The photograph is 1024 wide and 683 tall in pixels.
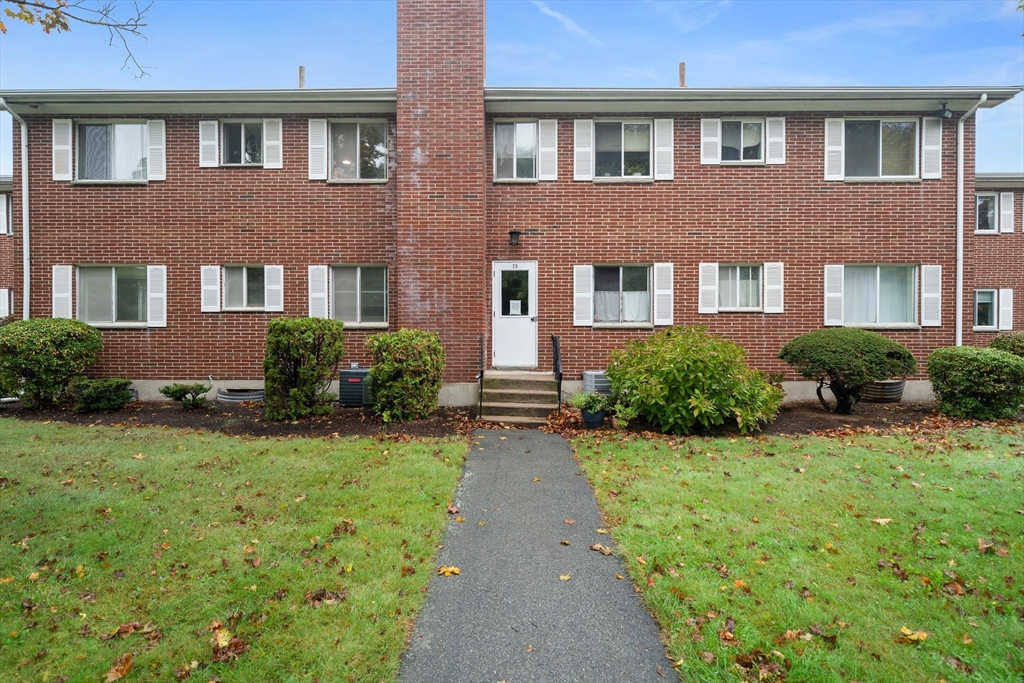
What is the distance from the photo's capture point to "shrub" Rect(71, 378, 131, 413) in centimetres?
868

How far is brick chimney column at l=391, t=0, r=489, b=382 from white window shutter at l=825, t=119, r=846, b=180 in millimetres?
7120

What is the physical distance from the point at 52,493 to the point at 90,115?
9.45 m

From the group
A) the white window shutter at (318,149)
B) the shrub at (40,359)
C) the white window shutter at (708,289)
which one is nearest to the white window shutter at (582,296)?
the white window shutter at (708,289)

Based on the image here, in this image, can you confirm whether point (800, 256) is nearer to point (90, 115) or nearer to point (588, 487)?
point (588, 487)

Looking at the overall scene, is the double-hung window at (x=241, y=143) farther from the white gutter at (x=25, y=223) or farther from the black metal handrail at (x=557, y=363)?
the black metal handrail at (x=557, y=363)

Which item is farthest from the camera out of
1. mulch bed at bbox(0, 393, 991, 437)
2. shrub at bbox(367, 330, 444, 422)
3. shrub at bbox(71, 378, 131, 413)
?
shrub at bbox(71, 378, 131, 413)

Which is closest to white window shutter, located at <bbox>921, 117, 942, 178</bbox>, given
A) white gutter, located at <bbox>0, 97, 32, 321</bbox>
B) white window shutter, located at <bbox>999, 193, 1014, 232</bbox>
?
→ white window shutter, located at <bbox>999, 193, 1014, 232</bbox>

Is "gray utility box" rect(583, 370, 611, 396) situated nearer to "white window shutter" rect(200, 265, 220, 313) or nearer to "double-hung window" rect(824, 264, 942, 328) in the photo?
"double-hung window" rect(824, 264, 942, 328)

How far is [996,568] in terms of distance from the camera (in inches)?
136

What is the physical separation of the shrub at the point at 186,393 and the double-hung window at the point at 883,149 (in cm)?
1284

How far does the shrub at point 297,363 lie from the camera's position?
7.78 metres

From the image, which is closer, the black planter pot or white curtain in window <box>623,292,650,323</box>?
the black planter pot

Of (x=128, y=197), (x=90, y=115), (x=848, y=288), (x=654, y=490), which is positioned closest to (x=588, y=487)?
(x=654, y=490)

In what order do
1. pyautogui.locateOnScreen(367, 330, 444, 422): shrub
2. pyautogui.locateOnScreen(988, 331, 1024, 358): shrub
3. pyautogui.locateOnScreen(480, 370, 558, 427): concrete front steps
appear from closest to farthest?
pyautogui.locateOnScreen(367, 330, 444, 422): shrub, pyautogui.locateOnScreen(480, 370, 558, 427): concrete front steps, pyautogui.locateOnScreen(988, 331, 1024, 358): shrub
